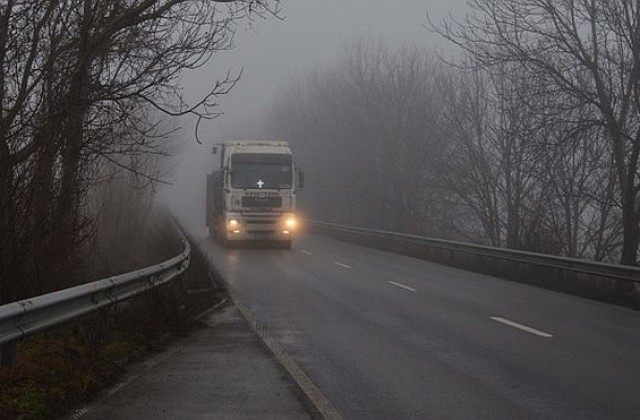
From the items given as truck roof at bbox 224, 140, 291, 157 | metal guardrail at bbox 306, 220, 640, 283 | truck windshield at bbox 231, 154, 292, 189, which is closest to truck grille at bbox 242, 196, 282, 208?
truck windshield at bbox 231, 154, 292, 189

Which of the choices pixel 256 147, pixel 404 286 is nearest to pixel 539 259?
pixel 404 286

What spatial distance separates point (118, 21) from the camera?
39.7 ft

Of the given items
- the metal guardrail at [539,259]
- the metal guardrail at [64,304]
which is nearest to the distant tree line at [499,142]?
the metal guardrail at [539,259]

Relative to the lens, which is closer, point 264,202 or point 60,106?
point 60,106

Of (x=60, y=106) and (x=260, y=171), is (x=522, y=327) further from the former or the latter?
(x=260, y=171)

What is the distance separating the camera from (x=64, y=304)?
8.58 m

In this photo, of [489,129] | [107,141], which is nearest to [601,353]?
[107,141]

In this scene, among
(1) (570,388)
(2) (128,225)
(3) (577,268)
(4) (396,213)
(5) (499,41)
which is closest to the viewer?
(1) (570,388)

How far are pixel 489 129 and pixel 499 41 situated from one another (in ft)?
41.5

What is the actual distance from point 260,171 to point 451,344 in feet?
69.5

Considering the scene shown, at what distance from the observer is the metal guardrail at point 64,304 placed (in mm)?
7289

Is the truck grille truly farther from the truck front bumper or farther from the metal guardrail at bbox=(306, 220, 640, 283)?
the metal guardrail at bbox=(306, 220, 640, 283)

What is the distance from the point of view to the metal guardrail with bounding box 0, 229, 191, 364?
287 inches

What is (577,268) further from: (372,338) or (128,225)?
(128,225)
